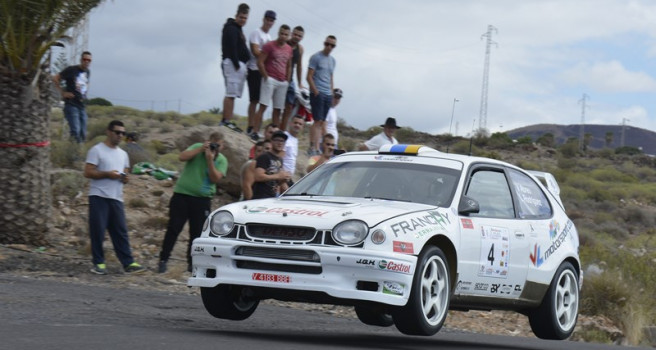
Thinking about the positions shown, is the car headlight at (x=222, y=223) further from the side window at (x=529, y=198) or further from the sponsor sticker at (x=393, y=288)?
the side window at (x=529, y=198)

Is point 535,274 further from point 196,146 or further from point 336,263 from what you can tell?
point 196,146

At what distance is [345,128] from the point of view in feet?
152

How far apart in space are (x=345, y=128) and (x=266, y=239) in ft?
124

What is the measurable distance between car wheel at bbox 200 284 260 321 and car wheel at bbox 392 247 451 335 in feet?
4.57

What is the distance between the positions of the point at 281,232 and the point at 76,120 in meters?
10.9

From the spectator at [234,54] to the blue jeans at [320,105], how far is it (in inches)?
46.2

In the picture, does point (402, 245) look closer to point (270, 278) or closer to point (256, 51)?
point (270, 278)

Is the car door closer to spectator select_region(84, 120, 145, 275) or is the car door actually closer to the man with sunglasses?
spectator select_region(84, 120, 145, 275)

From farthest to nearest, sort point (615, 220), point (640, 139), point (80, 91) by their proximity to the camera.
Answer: point (640, 139)
point (615, 220)
point (80, 91)

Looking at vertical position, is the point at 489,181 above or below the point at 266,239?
above

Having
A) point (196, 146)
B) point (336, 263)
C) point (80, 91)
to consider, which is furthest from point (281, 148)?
point (80, 91)

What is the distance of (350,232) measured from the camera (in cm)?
834

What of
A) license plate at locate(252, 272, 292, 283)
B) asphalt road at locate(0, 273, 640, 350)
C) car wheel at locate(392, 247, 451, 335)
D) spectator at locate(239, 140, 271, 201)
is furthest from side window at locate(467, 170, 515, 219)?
spectator at locate(239, 140, 271, 201)

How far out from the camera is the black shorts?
17797 mm
